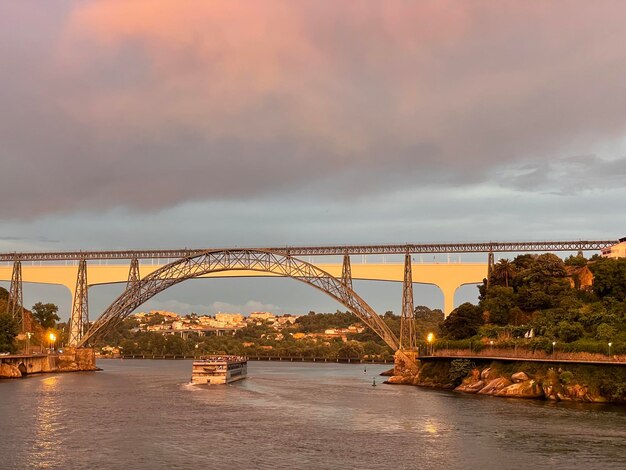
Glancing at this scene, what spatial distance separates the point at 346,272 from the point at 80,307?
38663mm

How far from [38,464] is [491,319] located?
5636cm

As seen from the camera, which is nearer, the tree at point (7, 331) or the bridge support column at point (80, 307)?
the tree at point (7, 331)

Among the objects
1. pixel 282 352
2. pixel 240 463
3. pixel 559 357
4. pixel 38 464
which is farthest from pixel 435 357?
pixel 282 352

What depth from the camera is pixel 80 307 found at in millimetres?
102875

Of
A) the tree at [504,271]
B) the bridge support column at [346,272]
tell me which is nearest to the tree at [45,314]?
the bridge support column at [346,272]

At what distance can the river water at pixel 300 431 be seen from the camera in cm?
3631

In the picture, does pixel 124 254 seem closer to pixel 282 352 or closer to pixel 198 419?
pixel 198 419

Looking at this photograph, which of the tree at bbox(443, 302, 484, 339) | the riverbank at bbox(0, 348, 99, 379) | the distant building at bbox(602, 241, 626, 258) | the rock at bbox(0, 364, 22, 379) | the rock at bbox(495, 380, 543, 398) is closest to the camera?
the rock at bbox(495, 380, 543, 398)

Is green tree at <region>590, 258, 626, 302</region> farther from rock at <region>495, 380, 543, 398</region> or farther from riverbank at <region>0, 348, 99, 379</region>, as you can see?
riverbank at <region>0, 348, 99, 379</region>

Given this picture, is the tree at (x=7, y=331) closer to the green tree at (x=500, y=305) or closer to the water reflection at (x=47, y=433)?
the water reflection at (x=47, y=433)

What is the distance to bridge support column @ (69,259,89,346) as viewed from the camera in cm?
10269

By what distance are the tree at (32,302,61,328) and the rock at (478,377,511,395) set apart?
85.6 metres

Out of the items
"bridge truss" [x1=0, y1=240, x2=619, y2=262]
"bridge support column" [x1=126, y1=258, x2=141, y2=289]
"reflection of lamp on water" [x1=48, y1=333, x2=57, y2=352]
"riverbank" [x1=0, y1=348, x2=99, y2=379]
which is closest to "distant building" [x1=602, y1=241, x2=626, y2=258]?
"bridge truss" [x1=0, y1=240, x2=619, y2=262]

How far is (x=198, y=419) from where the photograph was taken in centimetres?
5031
